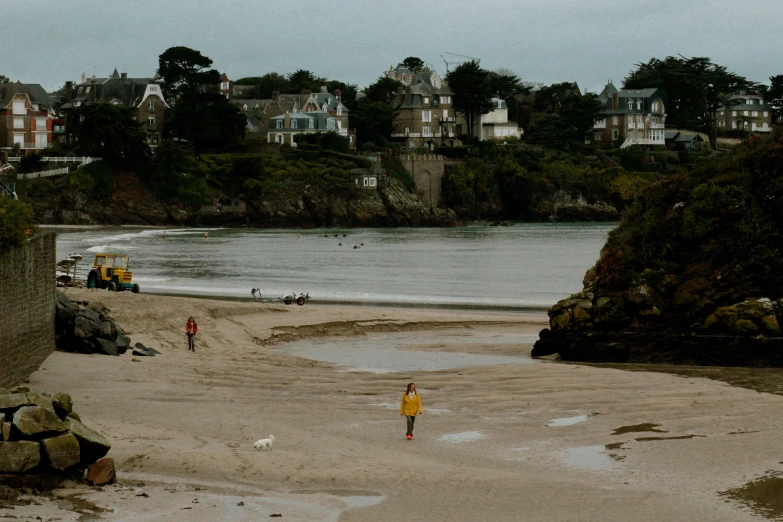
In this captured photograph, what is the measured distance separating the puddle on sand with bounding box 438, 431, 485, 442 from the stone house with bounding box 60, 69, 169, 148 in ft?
324

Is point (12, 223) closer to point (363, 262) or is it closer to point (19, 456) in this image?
point (19, 456)

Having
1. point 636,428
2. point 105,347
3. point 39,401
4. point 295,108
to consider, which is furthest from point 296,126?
point 39,401

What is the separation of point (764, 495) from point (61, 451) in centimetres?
797

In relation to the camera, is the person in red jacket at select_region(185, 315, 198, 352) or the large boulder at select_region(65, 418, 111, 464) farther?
the person in red jacket at select_region(185, 315, 198, 352)

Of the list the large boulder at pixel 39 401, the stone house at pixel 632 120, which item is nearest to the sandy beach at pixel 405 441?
the large boulder at pixel 39 401

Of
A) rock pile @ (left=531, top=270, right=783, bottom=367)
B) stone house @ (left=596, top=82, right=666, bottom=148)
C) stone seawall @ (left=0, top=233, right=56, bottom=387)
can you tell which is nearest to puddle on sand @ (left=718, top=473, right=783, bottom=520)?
rock pile @ (left=531, top=270, right=783, bottom=367)

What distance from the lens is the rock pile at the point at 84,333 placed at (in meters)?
21.9

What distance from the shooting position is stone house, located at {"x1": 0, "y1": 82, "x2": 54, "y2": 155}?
4069 inches

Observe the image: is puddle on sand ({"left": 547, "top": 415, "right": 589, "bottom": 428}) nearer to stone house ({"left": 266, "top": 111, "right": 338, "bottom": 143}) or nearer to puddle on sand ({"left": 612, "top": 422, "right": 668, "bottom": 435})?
puddle on sand ({"left": 612, "top": 422, "right": 668, "bottom": 435})

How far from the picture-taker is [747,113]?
14675 centimetres

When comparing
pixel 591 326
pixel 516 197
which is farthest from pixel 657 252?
pixel 516 197

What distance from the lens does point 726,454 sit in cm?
1439

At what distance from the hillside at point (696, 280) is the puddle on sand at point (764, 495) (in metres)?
10.4

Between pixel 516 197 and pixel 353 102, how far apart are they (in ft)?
84.6
